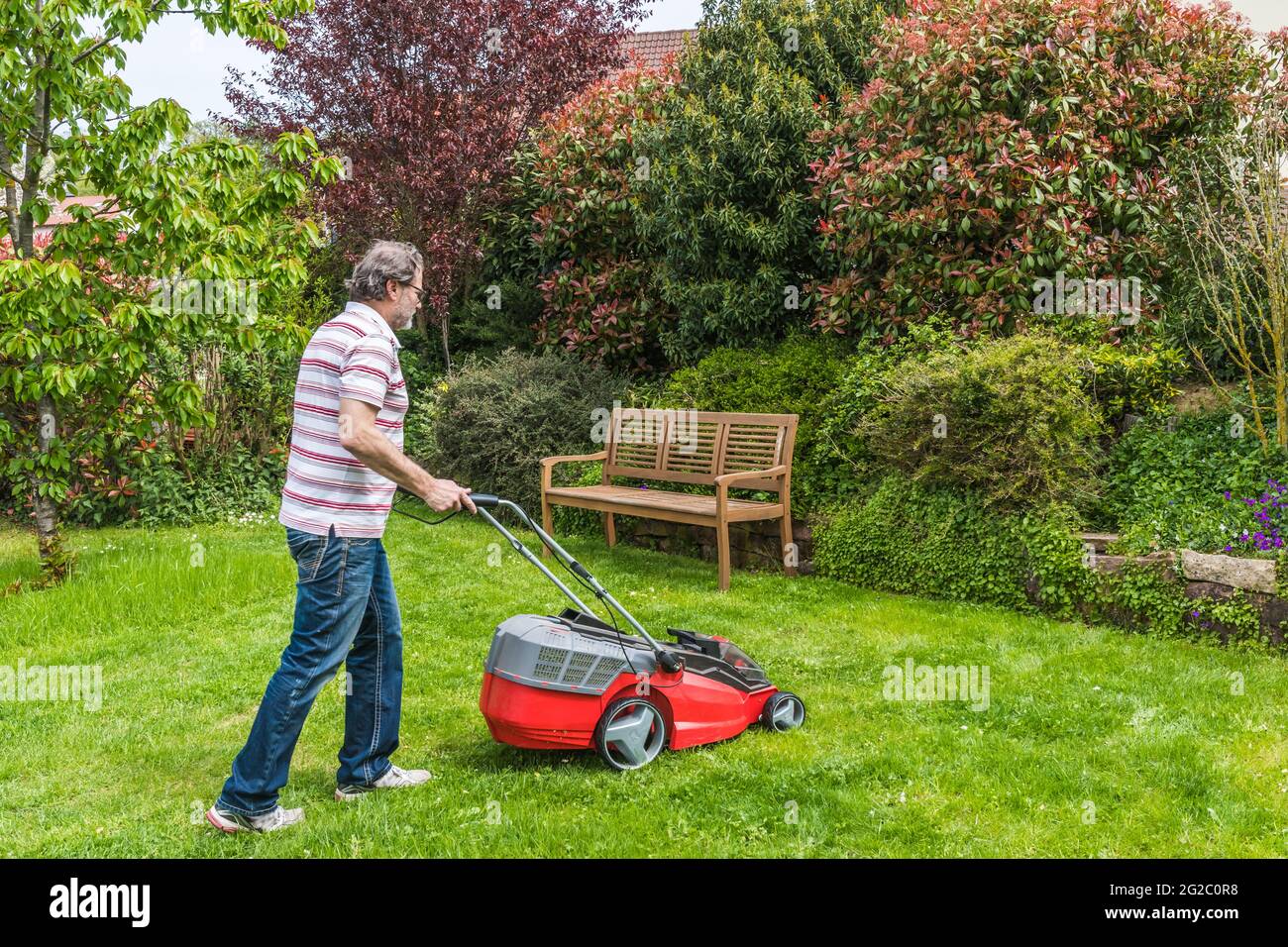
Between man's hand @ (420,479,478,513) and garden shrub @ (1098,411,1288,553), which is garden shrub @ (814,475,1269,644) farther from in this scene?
man's hand @ (420,479,478,513)

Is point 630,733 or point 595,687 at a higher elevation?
point 595,687

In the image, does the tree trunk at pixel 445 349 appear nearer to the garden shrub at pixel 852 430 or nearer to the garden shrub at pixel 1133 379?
the garden shrub at pixel 852 430

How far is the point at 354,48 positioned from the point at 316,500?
1055 cm

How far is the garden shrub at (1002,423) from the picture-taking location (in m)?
→ 6.68

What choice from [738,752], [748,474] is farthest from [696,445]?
[738,752]

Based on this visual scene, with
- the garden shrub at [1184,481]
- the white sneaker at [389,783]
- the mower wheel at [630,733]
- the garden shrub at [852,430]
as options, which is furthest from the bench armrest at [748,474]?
the white sneaker at [389,783]

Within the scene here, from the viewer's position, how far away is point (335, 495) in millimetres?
3611

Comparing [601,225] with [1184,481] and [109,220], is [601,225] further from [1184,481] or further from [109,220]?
[1184,481]

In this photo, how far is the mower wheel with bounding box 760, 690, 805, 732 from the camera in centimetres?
462

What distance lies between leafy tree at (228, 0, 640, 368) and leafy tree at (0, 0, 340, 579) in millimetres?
4765

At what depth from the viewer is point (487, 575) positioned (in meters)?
7.74

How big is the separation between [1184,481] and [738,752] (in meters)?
3.82
